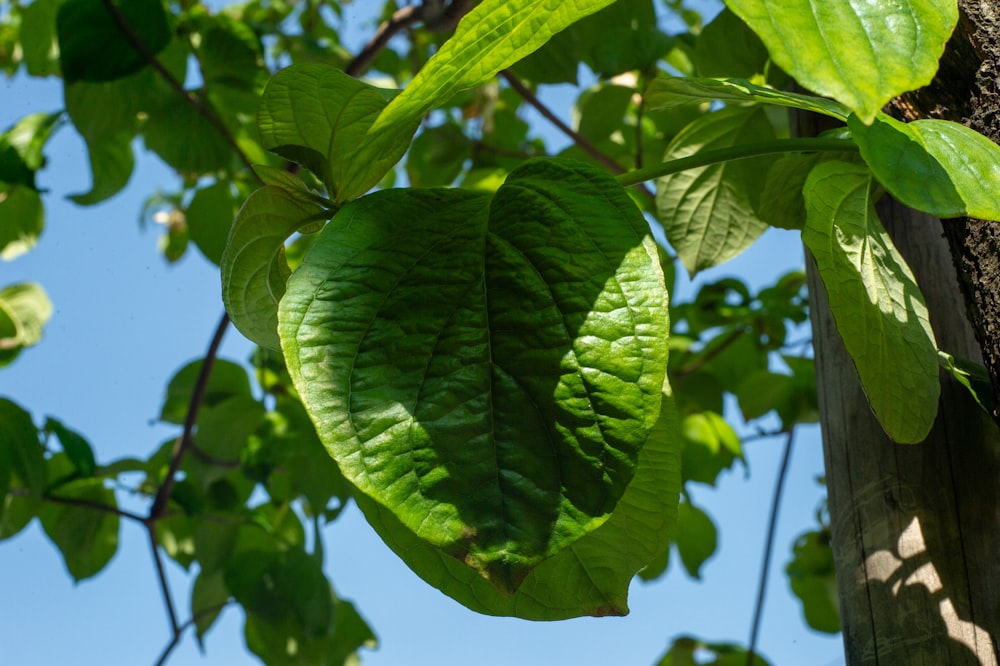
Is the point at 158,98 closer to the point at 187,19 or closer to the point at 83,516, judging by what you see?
the point at 187,19

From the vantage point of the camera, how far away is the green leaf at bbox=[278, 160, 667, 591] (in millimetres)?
225

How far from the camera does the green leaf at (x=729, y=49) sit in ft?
1.89

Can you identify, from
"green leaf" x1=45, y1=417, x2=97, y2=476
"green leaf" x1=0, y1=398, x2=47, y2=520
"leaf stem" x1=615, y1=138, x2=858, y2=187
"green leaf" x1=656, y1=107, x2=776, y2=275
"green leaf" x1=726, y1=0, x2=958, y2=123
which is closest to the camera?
"green leaf" x1=726, y1=0, x2=958, y2=123

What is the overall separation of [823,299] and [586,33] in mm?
473

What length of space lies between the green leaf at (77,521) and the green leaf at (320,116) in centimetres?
69

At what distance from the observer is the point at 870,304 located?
31 centimetres

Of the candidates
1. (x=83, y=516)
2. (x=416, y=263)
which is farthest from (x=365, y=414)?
(x=83, y=516)

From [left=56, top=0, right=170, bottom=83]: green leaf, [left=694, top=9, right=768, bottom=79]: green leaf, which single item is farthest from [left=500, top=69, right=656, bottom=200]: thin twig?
[left=56, top=0, right=170, bottom=83]: green leaf

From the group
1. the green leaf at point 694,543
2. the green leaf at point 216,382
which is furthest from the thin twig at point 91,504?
the green leaf at point 694,543

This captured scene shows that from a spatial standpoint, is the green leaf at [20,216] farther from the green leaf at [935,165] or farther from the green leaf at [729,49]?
the green leaf at [935,165]

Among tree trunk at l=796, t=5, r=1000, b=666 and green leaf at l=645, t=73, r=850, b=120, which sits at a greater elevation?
green leaf at l=645, t=73, r=850, b=120

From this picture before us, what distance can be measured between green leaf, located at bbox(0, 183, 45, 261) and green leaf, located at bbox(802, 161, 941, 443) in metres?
0.95

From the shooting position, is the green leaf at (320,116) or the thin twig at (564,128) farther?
the thin twig at (564,128)

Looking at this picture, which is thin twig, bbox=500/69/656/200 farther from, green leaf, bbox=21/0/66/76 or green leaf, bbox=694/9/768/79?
green leaf, bbox=21/0/66/76
